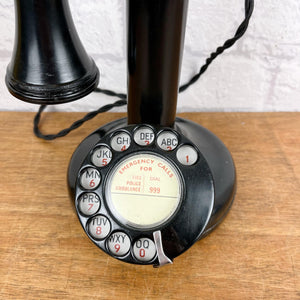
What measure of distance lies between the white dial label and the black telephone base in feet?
0.25

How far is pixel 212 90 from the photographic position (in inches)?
31.1

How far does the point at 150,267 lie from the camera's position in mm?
509

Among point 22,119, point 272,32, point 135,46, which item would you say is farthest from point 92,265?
point 272,32

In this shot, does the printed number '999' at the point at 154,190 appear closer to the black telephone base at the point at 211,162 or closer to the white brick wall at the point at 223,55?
the black telephone base at the point at 211,162

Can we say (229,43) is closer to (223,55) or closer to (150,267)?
(223,55)

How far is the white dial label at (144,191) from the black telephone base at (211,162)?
8cm

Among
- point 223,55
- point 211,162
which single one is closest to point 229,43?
point 223,55

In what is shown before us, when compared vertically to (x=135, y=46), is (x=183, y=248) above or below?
below

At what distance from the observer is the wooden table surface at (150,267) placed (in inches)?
18.9

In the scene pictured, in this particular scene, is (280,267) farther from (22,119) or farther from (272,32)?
(22,119)

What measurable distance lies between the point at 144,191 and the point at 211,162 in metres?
0.14

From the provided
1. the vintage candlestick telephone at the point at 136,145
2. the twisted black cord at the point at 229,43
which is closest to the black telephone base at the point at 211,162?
the vintage candlestick telephone at the point at 136,145

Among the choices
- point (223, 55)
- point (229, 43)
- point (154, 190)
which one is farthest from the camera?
point (223, 55)

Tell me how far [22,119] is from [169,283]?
52 centimetres
